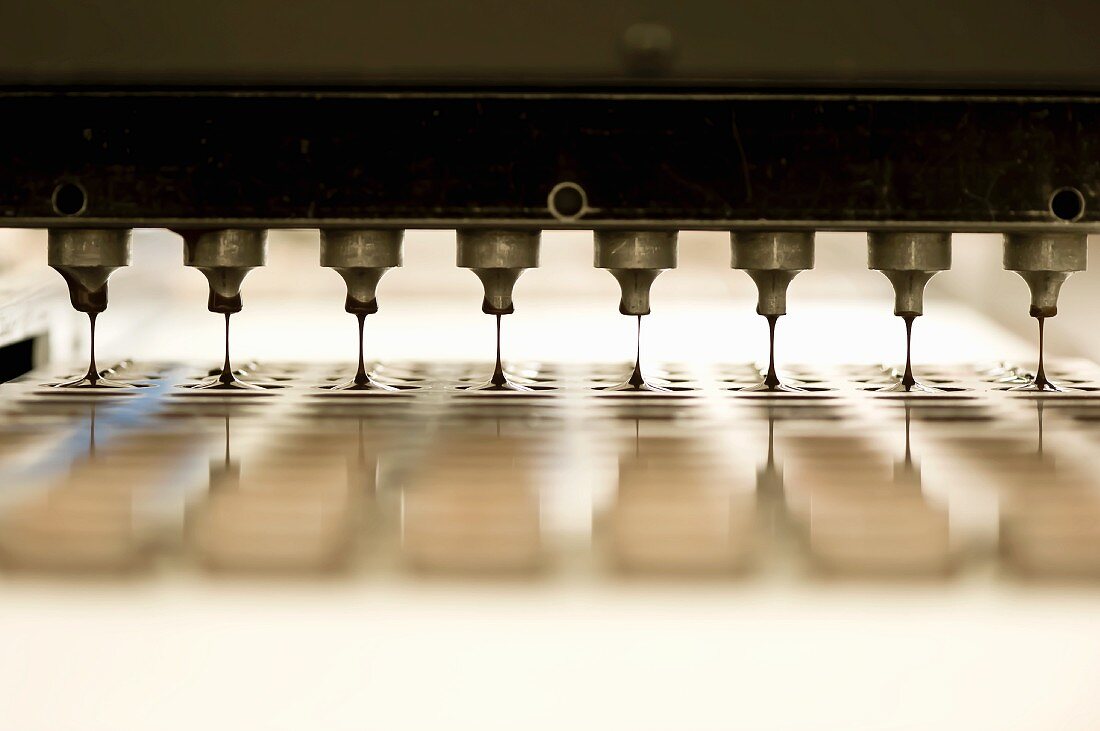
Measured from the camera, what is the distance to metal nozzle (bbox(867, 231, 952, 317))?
0.96 metres

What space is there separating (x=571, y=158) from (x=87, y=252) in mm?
427

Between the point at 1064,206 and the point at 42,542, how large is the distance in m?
0.80

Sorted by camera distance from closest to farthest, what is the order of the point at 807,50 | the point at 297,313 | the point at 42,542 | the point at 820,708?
the point at 820,708 → the point at 42,542 → the point at 807,50 → the point at 297,313

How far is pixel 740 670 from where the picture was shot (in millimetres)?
513

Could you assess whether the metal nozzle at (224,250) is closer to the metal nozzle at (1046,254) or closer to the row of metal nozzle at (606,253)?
the row of metal nozzle at (606,253)

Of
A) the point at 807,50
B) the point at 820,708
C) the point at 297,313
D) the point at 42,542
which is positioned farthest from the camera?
the point at 297,313

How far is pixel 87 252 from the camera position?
97 cm

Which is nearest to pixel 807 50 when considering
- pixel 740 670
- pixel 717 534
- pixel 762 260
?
pixel 762 260

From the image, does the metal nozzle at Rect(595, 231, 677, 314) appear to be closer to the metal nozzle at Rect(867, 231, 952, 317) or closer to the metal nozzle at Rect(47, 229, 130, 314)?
the metal nozzle at Rect(867, 231, 952, 317)

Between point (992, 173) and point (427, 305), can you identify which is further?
point (427, 305)

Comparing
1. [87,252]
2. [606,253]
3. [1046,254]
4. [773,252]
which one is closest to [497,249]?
[606,253]

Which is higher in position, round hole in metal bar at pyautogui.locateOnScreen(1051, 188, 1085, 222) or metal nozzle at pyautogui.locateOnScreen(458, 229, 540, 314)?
round hole in metal bar at pyautogui.locateOnScreen(1051, 188, 1085, 222)

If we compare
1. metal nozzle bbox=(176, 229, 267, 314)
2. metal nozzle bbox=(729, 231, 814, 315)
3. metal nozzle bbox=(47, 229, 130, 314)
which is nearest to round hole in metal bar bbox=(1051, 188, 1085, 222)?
metal nozzle bbox=(729, 231, 814, 315)

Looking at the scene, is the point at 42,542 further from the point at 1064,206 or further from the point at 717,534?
the point at 1064,206
